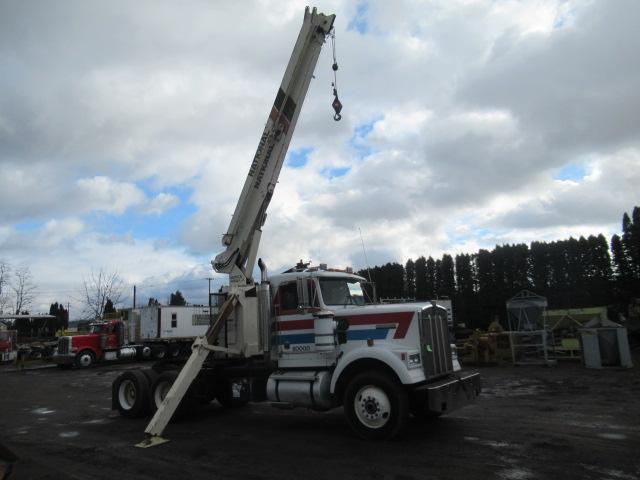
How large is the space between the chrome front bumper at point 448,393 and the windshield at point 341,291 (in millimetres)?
2177

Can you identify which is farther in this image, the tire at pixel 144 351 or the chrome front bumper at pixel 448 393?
the tire at pixel 144 351

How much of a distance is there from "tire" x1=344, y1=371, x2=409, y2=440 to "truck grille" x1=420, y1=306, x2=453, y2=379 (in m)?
0.70

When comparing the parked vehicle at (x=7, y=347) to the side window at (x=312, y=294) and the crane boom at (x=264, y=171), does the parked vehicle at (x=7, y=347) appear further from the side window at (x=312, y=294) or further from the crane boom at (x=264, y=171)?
the side window at (x=312, y=294)

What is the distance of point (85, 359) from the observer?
2723 cm

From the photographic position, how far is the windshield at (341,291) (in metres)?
8.80

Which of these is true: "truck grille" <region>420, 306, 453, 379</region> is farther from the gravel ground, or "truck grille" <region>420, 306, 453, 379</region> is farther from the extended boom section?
the extended boom section

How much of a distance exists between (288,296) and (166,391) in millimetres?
3295

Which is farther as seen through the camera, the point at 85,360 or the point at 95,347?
the point at 95,347

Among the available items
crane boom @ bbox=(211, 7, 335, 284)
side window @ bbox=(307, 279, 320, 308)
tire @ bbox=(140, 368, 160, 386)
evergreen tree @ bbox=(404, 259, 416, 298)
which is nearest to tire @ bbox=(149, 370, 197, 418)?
tire @ bbox=(140, 368, 160, 386)

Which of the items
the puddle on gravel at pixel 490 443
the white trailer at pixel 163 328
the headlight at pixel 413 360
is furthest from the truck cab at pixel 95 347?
the puddle on gravel at pixel 490 443

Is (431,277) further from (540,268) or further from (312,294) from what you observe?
(312,294)

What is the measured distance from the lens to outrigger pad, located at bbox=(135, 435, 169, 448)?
25.0 feet

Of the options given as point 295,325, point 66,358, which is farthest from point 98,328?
point 295,325

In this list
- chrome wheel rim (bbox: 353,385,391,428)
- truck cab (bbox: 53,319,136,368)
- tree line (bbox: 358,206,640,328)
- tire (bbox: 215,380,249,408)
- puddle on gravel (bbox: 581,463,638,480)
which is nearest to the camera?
puddle on gravel (bbox: 581,463,638,480)
